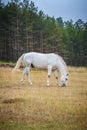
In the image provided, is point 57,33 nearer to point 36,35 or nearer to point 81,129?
point 36,35

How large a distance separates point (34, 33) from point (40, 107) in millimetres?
427

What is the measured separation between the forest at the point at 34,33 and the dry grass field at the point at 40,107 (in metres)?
0.10

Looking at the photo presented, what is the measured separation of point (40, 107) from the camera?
7.77 ft

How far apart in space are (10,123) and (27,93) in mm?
315

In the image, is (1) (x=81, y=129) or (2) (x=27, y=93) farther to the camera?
(2) (x=27, y=93)

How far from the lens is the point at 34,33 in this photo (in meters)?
2.37

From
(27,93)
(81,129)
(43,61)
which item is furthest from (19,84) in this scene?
(43,61)

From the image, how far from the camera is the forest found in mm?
2324

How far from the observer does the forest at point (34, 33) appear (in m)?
2.32

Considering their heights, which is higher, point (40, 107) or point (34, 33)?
point (34, 33)

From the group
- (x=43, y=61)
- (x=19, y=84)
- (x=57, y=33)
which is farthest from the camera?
(x=43, y=61)

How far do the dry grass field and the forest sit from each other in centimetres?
10

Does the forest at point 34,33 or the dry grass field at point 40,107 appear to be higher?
the forest at point 34,33

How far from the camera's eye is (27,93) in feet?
8.25
